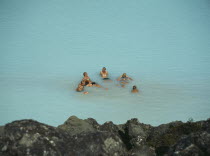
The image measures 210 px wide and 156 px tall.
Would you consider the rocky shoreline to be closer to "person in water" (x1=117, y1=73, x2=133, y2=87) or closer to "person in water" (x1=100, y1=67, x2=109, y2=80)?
"person in water" (x1=117, y1=73, x2=133, y2=87)

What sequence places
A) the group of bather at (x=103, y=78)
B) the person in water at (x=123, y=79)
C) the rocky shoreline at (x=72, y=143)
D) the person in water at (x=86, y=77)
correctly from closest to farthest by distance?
the rocky shoreline at (x=72, y=143)
the group of bather at (x=103, y=78)
the person in water at (x=86, y=77)
the person in water at (x=123, y=79)

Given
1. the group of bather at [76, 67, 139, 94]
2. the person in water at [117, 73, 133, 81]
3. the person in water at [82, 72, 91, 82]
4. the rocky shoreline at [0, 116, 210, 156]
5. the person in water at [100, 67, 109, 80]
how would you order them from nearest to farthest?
1. the rocky shoreline at [0, 116, 210, 156]
2. the group of bather at [76, 67, 139, 94]
3. the person in water at [82, 72, 91, 82]
4. the person in water at [117, 73, 133, 81]
5. the person in water at [100, 67, 109, 80]

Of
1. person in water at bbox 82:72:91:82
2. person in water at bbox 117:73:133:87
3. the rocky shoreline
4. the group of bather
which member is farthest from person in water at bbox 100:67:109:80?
the rocky shoreline

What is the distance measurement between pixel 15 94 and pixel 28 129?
15400 millimetres

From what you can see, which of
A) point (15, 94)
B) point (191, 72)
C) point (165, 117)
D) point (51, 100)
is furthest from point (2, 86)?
point (191, 72)

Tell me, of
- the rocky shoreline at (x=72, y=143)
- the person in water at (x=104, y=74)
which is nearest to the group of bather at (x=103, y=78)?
the person in water at (x=104, y=74)

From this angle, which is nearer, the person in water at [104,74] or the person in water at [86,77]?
the person in water at [86,77]

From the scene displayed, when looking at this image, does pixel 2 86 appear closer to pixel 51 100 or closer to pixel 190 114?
pixel 51 100

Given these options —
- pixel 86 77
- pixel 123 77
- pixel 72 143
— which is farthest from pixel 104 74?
pixel 72 143

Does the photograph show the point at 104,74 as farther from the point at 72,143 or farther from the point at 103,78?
the point at 72,143

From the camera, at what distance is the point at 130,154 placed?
11.3 metres

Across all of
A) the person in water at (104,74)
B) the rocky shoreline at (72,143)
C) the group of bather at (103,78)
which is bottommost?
the rocky shoreline at (72,143)

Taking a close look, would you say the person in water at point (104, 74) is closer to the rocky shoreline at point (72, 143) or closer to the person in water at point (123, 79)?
the person in water at point (123, 79)

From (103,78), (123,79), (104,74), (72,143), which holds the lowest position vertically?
(72,143)
